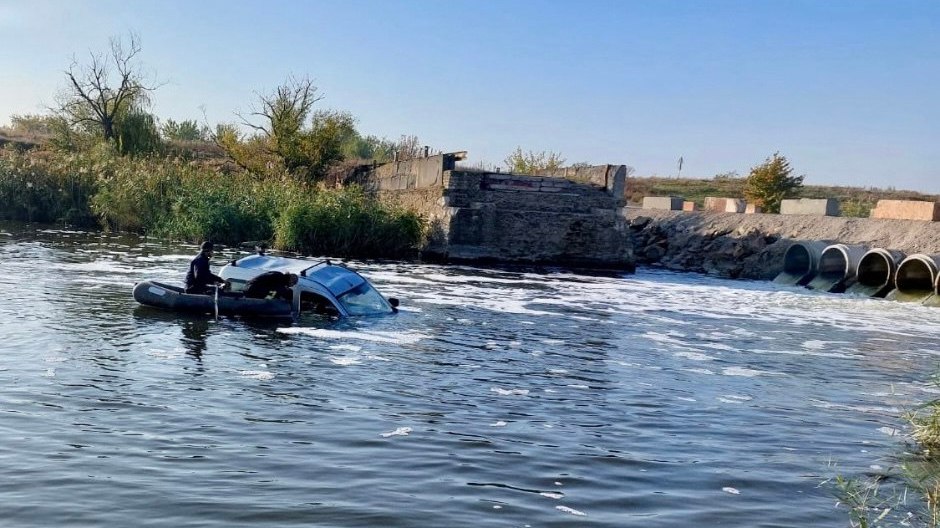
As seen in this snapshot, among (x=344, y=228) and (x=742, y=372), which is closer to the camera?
(x=742, y=372)

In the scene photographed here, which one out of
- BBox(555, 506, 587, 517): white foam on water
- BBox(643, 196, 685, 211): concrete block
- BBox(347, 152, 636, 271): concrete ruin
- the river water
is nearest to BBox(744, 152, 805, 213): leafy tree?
BBox(643, 196, 685, 211): concrete block

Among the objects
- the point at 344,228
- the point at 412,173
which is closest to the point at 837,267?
the point at 412,173

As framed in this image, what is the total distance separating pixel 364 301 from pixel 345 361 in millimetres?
4462

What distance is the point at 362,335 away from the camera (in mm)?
14188

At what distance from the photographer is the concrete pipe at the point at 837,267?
88.4ft

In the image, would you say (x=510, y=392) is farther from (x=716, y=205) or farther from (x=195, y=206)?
(x=716, y=205)

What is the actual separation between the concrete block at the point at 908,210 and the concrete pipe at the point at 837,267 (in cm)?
366

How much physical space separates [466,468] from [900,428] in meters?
4.90

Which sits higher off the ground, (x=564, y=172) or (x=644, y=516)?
(x=564, y=172)

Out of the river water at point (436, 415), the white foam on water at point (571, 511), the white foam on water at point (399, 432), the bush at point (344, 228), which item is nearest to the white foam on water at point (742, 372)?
the river water at point (436, 415)

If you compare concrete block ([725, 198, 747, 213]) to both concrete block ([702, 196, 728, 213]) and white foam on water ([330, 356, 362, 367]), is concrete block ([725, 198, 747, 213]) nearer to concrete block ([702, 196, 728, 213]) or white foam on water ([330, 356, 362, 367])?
concrete block ([702, 196, 728, 213])

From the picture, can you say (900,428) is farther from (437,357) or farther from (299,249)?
(299,249)

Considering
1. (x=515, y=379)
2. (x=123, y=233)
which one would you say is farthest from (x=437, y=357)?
(x=123, y=233)

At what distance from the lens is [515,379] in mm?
11531
